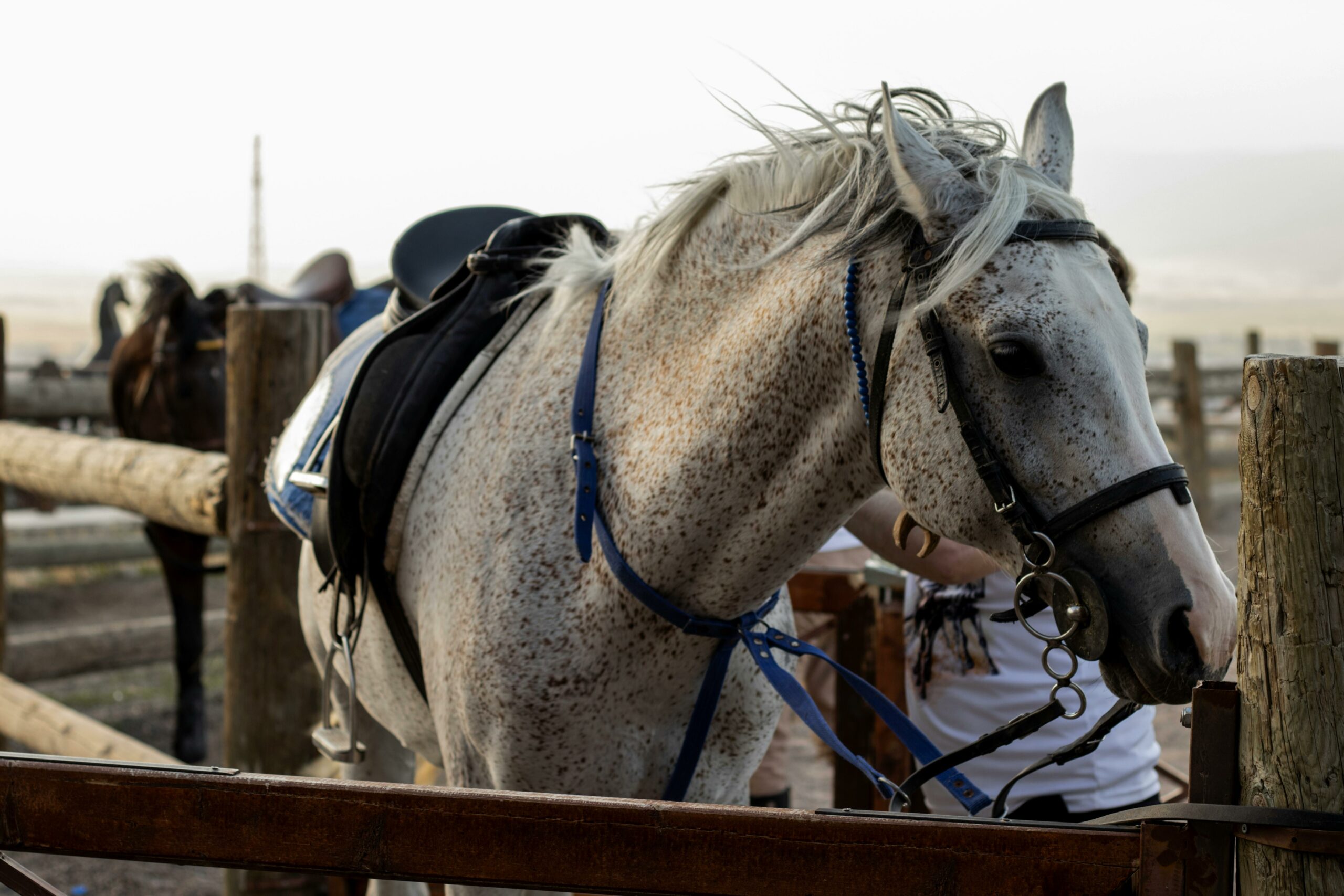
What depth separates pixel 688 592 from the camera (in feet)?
5.28

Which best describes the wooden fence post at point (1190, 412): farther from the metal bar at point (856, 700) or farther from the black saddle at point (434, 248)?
the black saddle at point (434, 248)

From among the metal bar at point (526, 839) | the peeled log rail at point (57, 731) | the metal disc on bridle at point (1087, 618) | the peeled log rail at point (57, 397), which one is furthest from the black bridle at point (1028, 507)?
the peeled log rail at point (57, 397)

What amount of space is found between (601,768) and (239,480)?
1.65 m

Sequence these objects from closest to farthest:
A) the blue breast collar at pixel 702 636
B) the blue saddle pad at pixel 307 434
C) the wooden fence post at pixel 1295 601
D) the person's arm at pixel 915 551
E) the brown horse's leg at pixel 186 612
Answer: the wooden fence post at pixel 1295 601, the blue breast collar at pixel 702 636, the person's arm at pixel 915 551, the blue saddle pad at pixel 307 434, the brown horse's leg at pixel 186 612

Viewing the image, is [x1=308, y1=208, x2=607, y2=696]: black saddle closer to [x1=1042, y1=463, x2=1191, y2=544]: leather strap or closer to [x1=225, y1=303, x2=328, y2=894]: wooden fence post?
[x1=225, y1=303, x2=328, y2=894]: wooden fence post

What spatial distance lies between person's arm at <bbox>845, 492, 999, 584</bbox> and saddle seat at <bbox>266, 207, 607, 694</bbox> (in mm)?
789

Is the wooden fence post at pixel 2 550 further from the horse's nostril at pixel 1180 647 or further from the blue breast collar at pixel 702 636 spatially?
the horse's nostril at pixel 1180 647

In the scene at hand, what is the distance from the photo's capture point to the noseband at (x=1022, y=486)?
1180 mm

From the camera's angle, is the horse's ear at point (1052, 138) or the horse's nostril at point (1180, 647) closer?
the horse's nostril at point (1180, 647)

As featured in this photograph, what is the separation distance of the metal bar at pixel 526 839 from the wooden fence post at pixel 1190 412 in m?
10.3

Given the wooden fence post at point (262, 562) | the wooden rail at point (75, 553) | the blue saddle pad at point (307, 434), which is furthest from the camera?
the wooden rail at point (75, 553)

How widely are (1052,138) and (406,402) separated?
47.7 inches

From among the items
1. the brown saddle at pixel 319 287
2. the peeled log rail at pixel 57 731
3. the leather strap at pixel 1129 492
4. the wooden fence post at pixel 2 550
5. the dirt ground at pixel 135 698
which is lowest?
the dirt ground at pixel 135 698

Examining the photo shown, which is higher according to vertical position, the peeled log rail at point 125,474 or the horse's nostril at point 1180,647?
the horse's nostril at point 1180,647
